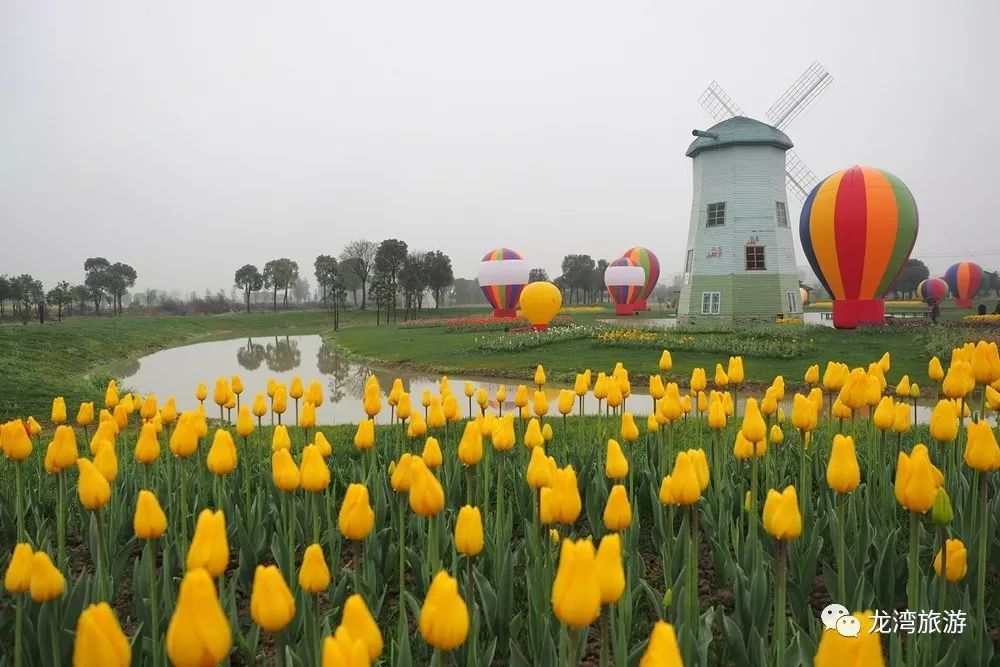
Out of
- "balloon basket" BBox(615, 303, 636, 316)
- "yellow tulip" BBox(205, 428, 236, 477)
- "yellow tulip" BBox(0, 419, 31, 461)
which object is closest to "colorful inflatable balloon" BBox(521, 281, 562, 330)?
"balloon basket" BBox(615, 303, 636, 316)

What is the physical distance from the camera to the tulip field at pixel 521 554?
62.4 inches

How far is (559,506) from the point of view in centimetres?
218

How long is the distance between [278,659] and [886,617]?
214 cm

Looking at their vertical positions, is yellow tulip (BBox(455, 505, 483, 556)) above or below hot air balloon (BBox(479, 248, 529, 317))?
below

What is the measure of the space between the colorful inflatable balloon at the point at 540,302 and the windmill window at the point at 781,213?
32.5ft

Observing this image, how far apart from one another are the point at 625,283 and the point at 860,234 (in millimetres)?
27139

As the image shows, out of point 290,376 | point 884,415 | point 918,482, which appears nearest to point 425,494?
point 918,482

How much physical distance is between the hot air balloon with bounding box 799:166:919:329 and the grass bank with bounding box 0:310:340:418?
74.2 feet

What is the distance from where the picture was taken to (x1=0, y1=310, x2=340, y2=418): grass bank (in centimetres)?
1258

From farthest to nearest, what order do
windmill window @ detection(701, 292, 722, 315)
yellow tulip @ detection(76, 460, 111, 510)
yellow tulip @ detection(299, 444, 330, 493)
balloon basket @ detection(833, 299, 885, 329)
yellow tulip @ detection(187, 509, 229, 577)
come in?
windmill window @ detection(701, 292, 722, 315)
balloon basket @ detection(833, 299, 885, 329)
yellow tulip @ detection(299, 444, 330, 493)
yellow tulip @ detection(76, 460, 111, 510)
yellow tulip @ detection(187, 509, 229, 577)

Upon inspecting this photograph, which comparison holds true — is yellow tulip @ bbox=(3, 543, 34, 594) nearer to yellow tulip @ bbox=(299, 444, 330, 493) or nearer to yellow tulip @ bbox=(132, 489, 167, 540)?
yellow tulip @ bbox=(132, 489, 167, 540)

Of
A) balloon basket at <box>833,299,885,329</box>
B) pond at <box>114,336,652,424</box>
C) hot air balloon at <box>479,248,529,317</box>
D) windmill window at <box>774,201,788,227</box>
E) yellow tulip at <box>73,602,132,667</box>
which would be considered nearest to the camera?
yellow tulip at <box>73,602,132,667</box>

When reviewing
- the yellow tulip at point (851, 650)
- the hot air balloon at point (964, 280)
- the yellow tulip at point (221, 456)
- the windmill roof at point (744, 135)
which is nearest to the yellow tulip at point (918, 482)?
the yellow tulip at point (851, 650)

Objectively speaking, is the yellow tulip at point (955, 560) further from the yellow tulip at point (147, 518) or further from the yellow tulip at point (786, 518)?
the yellow tulip at point (147, 518)
